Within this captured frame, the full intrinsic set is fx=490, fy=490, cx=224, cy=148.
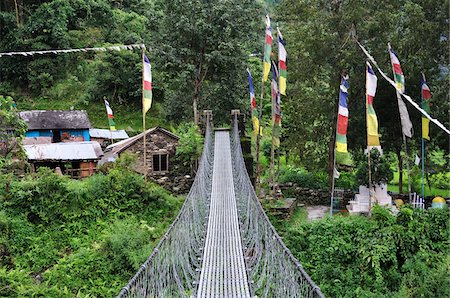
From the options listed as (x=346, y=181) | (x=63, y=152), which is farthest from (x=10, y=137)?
(x=346, y=181)

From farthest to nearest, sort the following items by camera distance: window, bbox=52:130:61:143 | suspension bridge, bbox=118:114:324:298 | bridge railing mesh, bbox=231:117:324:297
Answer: window, bbox=52:130:61:143 < suspension bridge, bbox=118:114:324:298 < bridge railing mesh, bbox=231:117:324:297

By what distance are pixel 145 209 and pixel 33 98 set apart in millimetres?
15559

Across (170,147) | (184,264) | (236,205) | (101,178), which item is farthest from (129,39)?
(184,264)

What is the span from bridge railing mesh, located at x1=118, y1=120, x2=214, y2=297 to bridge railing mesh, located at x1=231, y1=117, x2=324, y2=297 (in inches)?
25.3

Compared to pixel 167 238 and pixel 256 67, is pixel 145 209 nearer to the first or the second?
pixel 167 238

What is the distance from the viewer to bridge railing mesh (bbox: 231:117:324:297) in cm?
441

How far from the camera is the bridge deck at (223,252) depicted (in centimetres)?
542

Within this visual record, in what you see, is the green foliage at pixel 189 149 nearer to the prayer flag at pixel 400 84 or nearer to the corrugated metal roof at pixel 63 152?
the corrugated metal roof at pixel 63 152

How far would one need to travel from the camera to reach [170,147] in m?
13.4

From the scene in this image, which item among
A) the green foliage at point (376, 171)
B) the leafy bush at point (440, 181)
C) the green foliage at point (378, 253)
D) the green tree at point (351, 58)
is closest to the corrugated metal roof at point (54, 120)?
the green tree at point (351, 58)

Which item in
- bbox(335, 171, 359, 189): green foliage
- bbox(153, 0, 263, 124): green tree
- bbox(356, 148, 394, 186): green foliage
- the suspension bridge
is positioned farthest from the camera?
bbox(153, 0, 263, 124): green tree

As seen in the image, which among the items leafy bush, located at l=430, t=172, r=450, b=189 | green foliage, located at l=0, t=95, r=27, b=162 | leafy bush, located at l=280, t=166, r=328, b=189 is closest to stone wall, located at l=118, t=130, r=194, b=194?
green foliage, located at l=0, t=95, r=27, b=162

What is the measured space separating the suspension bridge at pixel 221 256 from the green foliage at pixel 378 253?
1763 mm

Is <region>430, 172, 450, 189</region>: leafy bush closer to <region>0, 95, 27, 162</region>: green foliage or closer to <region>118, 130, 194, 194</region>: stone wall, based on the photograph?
<region>118, 130, 194, 194</region>: stone wall
